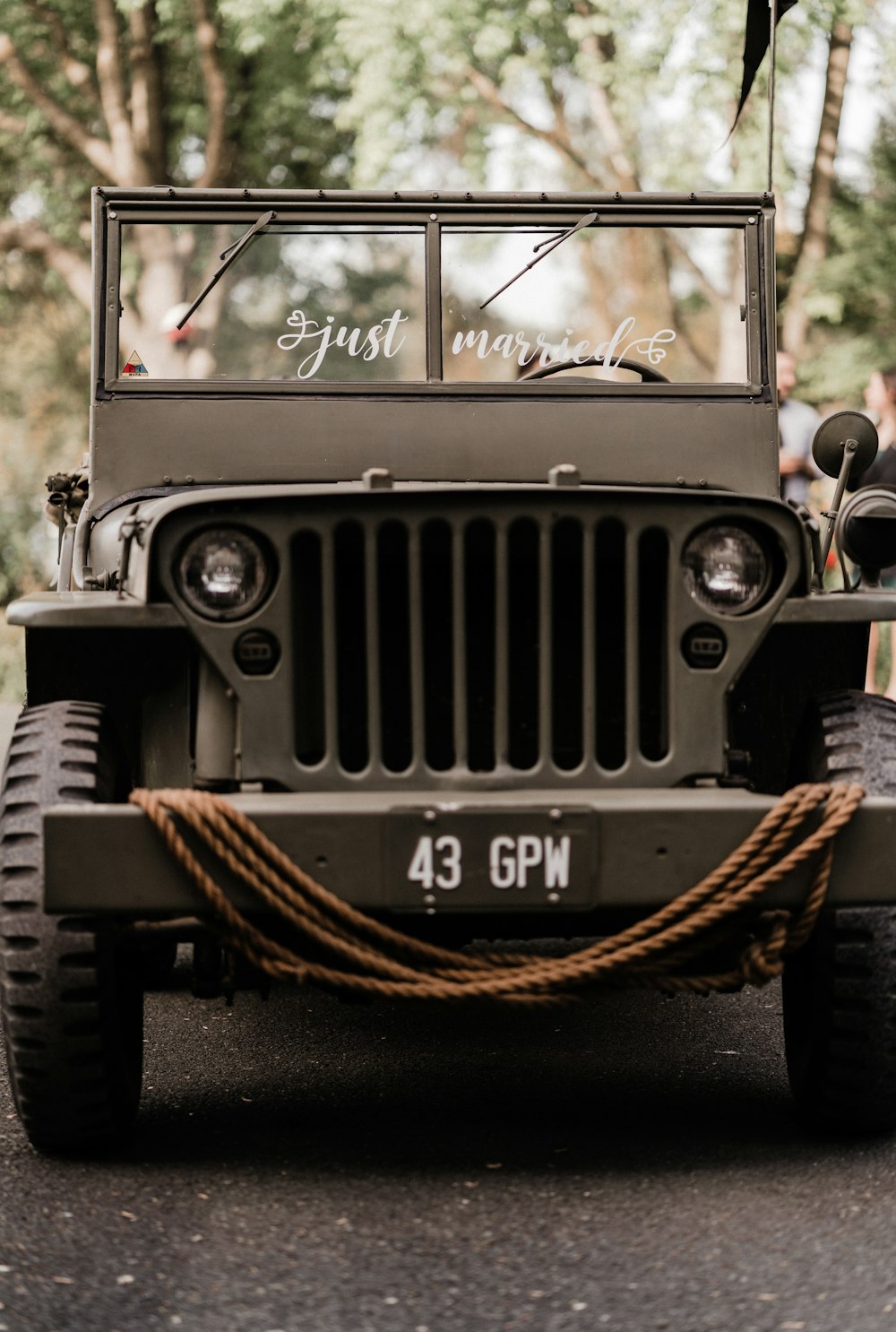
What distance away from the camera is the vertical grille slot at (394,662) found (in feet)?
12.4

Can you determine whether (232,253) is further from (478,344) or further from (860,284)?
(860,284)

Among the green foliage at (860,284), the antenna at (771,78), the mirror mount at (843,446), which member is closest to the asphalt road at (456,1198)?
the mirror mount at (843,446)

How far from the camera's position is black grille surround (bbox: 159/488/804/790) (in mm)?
3676

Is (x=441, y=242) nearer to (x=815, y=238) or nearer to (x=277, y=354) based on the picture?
(x=277, y=354)

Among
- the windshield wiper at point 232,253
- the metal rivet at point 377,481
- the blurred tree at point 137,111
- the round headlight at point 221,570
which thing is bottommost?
the round headlight at point 221,570

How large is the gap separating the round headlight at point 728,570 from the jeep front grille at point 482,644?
0.07 m

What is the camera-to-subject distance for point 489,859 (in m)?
3.53

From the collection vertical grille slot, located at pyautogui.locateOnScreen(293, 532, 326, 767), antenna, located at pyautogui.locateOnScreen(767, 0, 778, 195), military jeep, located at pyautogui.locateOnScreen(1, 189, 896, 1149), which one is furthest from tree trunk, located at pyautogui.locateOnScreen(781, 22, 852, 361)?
vertical grille slot, located at pyautogui.locateOnScreen(293, 532, 326, 767)

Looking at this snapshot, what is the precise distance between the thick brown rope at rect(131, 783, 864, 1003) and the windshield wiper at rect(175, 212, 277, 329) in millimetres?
2168

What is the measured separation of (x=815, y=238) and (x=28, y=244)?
8.49 meters

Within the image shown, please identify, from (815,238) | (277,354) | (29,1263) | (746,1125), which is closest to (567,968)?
(746,1125)

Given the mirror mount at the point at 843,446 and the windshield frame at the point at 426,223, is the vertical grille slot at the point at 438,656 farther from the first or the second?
the windshield frame at the point at 426,223

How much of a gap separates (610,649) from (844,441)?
4.20 ft

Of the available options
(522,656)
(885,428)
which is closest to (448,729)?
(522,656)
